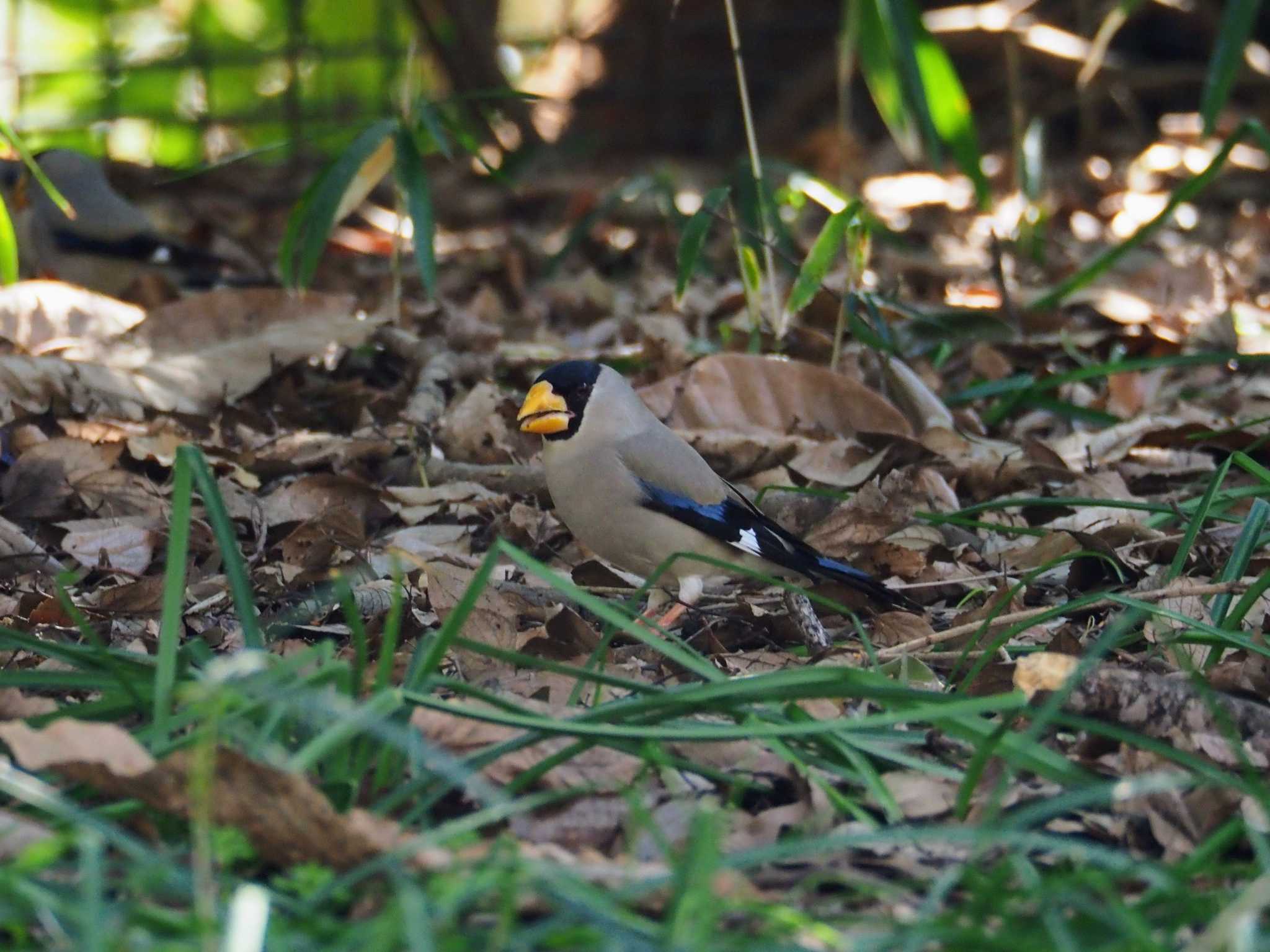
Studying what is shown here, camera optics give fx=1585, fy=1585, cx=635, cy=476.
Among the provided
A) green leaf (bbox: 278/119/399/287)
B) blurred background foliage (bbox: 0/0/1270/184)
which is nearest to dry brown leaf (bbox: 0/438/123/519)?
green leaf (bbox: 278/119/399/287)

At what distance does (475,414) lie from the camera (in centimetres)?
451

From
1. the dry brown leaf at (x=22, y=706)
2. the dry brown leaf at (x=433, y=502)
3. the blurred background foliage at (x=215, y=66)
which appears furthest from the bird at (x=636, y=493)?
the blurred background foliage at (x=215, y=66)

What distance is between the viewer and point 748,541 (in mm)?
3662

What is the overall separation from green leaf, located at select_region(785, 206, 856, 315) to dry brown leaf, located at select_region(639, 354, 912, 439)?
23 cm

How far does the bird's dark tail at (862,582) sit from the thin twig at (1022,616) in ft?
0.60

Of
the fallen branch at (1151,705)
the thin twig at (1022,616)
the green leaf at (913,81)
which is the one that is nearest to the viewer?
the fallen branch at (1151,705)

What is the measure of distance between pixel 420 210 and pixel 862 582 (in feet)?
6.75

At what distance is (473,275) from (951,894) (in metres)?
5.15

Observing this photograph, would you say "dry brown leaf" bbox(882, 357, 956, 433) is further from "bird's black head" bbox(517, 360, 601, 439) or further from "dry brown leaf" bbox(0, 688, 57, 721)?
"dry brown leaf" bbox(0, 688, 57, 721)

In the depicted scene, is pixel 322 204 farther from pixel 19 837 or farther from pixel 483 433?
pixel 19 837

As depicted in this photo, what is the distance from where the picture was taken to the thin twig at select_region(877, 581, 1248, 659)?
2.66 meters

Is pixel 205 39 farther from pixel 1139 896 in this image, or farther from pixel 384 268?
pixel 1139 896

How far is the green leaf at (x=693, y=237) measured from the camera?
4301 millimetres

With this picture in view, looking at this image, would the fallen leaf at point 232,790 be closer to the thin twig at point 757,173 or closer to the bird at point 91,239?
the thin twig at point 757,173
